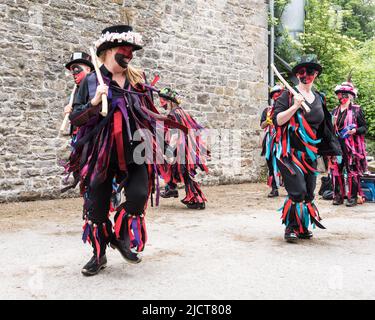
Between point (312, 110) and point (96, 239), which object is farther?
point (312, 110)

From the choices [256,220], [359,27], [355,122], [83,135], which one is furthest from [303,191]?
[359,27]


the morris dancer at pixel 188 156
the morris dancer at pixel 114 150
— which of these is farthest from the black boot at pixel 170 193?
the morris dancer at pixel 114 150

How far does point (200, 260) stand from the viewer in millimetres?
4359

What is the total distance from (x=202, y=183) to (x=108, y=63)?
7.54 m

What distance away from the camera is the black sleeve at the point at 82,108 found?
3.83 m

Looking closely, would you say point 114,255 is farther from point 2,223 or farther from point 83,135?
point 2,223

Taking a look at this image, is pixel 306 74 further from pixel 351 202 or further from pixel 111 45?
pixel 351 202

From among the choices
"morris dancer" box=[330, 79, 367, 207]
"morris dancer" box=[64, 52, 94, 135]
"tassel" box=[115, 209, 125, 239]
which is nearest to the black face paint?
"tassel" box=[115, 209, 125, 239]

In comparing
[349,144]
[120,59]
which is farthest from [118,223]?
[349,144]

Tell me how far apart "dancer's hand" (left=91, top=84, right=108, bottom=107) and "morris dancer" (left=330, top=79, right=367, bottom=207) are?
5427 mm

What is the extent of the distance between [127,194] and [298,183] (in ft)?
6.46

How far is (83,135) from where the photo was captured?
4043 millimetres

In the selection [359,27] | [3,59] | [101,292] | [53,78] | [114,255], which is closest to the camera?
[101,292]

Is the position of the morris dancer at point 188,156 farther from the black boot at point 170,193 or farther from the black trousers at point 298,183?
the black trousers at point 298,183
